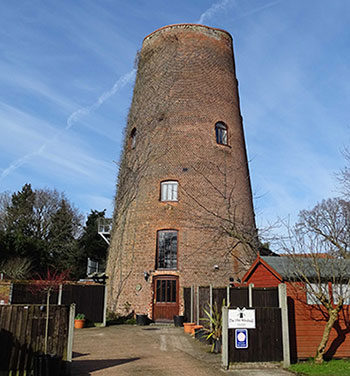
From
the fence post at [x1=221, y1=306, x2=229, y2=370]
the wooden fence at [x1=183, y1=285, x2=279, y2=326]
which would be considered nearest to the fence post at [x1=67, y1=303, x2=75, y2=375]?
the fence post at [x1=221, y1=306, x2=229, y2=370]

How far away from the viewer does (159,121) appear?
67.7 feet

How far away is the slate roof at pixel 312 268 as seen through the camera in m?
10.1

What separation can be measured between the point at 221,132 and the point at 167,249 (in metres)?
7.28

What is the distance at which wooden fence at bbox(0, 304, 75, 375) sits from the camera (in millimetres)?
6924

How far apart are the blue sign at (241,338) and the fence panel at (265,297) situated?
4.51 ft

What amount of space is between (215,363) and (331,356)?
325 centimetres

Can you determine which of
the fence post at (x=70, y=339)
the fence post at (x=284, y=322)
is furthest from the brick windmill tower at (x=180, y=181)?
the fence post at (x=70, y=339)

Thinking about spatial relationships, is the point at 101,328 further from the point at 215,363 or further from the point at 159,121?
the point at 159,121

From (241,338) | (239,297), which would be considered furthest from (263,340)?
(239,297)

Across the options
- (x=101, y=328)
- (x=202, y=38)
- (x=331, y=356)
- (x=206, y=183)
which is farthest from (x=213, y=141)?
(x=331, y=356)

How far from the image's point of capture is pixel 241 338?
8906 mm

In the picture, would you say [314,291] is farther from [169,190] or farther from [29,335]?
[169,190]

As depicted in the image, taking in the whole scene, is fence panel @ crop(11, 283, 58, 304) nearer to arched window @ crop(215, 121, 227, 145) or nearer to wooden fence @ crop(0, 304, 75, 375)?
wooden fence @ crop(0, 304, 75, 375)

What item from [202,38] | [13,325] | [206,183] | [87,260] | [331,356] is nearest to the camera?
[13,325]
